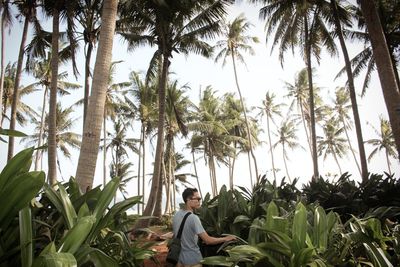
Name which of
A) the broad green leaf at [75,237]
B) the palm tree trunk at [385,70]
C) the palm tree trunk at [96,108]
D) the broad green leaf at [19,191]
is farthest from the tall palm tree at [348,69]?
the broad green leaf at [19,191]

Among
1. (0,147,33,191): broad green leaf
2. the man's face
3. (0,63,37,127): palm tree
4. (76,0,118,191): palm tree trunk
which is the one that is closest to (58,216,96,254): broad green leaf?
(0,147,33,191): broad green leaf

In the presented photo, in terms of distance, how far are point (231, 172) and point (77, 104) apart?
17751mm

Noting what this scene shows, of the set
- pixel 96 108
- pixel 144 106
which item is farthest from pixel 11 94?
Result: pixel 96 108

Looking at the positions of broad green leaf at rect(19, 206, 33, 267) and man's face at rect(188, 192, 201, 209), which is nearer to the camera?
broad green leaf at rect(19, 206, 33, 267)

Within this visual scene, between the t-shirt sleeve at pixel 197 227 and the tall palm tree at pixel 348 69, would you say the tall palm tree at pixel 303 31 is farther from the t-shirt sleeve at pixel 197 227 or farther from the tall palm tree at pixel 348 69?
the t-shirt sleeve at pixel 197 227

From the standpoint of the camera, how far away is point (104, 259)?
1.97m

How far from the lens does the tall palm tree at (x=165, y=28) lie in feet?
40.3

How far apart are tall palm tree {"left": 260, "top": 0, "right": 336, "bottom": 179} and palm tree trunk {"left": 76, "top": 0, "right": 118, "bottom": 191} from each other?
419 inches

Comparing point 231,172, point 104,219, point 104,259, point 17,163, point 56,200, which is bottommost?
point 104,259

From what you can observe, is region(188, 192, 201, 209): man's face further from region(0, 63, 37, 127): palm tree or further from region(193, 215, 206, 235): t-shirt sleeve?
region(0, 63, 37, 127): palm tree

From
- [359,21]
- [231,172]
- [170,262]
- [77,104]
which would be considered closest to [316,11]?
[359,21]

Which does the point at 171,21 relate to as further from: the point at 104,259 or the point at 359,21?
the point at 104,259

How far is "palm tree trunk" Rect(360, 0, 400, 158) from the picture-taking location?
779cm

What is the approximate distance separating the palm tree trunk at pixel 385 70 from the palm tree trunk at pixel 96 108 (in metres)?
6.83
